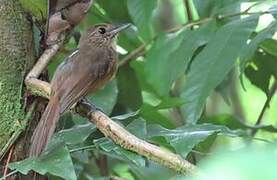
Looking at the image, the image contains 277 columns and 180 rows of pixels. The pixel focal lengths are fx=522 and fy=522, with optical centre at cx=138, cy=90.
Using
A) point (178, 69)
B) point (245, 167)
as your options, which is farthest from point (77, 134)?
point (245, 167)

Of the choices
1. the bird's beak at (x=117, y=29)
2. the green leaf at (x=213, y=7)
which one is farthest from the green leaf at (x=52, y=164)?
the bird's beak at (x=117, y=29)

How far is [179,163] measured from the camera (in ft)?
2.69

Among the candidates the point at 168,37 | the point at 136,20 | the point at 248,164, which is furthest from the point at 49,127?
the point at 248,164

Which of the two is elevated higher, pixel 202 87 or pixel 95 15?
pixel 95 15

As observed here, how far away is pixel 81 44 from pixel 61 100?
663 mm

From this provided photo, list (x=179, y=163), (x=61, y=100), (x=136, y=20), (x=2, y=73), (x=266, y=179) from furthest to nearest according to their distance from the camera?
(x=136, y=20)
(x=61, y=100)
(x=2, y=73)
(x=179, y=163)
(x=266, y=179)

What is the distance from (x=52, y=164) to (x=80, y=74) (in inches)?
29.7

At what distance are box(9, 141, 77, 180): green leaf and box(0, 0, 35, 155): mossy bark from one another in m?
0.27

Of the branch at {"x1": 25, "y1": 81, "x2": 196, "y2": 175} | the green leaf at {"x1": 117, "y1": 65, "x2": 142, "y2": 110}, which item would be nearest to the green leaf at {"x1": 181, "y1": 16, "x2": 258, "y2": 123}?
the green leaf at {"x1": 117, "y1": 65, "x2": 142, "y2": 110}

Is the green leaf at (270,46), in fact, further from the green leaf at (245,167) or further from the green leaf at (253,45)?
the green leaf at (245,167)

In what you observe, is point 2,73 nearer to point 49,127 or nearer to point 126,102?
point 49,127

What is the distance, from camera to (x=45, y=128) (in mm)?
1290

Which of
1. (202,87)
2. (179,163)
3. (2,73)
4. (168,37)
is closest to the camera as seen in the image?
(179,163)

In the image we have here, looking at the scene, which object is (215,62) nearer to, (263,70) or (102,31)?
(263,70)
